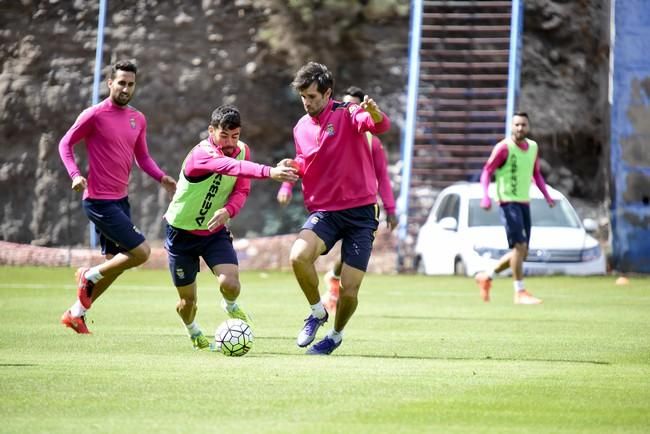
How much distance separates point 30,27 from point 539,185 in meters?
17.1

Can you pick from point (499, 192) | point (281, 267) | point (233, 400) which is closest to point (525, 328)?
point (499, 192)

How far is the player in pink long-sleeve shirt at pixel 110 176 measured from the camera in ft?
42.5

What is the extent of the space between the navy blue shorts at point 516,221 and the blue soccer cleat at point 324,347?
7.68 meters

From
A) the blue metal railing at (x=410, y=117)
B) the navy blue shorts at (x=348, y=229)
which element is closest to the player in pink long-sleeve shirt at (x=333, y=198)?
the navy blue shorts at (x=348, y=229)

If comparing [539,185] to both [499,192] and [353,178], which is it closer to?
[499,192]

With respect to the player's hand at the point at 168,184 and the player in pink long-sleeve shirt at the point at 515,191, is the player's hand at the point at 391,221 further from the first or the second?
the player in pink long-sleeve shirt at the point at 515,191

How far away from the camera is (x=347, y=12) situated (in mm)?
32312

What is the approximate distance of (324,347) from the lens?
36.3 feet

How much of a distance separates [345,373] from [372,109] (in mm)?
2208

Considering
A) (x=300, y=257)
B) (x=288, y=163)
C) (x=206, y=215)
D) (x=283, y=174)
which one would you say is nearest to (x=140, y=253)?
(x=206, y=215)

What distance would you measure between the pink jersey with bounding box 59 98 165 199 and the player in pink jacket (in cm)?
125

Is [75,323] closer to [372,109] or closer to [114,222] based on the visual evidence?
[114,222]

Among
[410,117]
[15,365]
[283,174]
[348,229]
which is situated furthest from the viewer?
[410,117]

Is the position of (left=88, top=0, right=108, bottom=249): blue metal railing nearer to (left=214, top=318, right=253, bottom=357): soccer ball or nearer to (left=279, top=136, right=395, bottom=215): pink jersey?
(left=279, top=136, right=395, bottom=215): pink jersey
